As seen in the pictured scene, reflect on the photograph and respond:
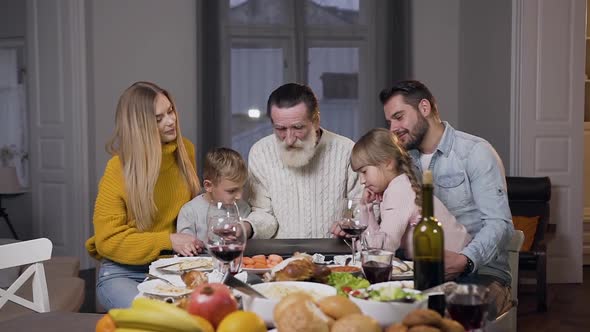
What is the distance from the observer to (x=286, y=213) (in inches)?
130

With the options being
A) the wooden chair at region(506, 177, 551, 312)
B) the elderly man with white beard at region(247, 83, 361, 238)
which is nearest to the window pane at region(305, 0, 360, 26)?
the wooden chair at region(506, 177, 551, 312)

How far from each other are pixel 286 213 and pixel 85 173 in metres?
3.76

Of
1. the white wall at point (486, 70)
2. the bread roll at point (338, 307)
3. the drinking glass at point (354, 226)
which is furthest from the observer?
the white wall at point (486, 70)

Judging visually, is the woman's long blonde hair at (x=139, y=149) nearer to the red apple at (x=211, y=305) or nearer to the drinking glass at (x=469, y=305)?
the red apple at (x=211, y=305)

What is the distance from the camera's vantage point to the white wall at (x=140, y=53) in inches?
273

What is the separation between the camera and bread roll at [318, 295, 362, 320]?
52.2 inches

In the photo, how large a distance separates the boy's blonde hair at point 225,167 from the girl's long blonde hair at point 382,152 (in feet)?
1.76

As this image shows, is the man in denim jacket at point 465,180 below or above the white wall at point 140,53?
below

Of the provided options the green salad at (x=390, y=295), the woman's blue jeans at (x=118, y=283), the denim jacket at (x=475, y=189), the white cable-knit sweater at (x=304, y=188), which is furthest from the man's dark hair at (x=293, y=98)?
the green salad at (x=390, y=295)

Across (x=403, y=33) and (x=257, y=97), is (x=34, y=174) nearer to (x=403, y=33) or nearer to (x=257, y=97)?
(x=257, y=97)

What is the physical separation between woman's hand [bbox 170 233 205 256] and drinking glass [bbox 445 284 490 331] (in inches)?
52.8

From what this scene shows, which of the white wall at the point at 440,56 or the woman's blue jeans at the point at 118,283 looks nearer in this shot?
the woman's blue jeans at the point at 118,283

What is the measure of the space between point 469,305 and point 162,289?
80 centimetres

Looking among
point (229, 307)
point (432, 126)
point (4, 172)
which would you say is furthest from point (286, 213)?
point (4, 172)
